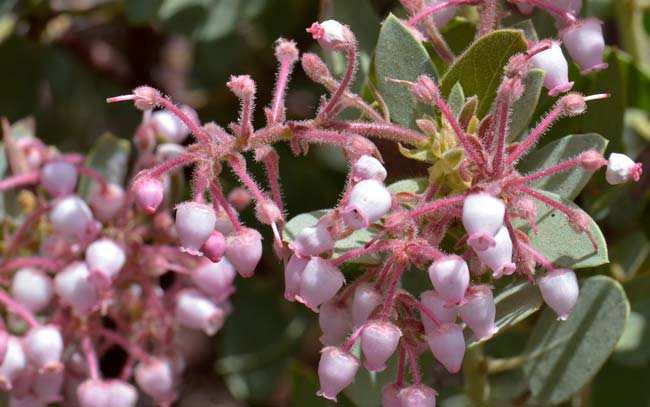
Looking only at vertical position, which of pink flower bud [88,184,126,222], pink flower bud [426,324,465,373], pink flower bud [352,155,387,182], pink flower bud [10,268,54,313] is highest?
pink flower bud [352,155,387,182]

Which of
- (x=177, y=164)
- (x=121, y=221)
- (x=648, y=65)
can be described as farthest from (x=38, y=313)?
(x=648, y=65)

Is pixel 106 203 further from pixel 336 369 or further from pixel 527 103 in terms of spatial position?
pixel 527 103

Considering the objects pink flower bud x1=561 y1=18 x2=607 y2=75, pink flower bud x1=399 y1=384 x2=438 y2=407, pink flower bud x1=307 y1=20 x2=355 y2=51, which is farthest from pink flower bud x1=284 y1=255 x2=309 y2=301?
→ pink flower bud x1=561 y1=18 x2=607 y2=75

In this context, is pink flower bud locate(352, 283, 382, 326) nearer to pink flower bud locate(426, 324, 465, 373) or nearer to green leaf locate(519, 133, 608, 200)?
pink flower bud locate(426, 324, 465, 373)

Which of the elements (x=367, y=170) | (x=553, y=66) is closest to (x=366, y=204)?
(x=367, y=170)

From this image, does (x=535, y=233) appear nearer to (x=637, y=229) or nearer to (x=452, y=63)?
(x=452, y=63)

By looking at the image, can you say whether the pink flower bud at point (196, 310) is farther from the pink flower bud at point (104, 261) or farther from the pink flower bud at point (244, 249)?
the pink flower bud at point (244, 249)
